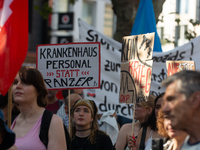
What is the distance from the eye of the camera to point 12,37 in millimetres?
3369

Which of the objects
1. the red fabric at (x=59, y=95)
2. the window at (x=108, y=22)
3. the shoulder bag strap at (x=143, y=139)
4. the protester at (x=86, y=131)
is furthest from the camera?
the window at (x=108, y=22)

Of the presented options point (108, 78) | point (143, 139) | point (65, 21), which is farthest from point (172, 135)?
point (65, 21)

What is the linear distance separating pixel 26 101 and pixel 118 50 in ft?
12.4

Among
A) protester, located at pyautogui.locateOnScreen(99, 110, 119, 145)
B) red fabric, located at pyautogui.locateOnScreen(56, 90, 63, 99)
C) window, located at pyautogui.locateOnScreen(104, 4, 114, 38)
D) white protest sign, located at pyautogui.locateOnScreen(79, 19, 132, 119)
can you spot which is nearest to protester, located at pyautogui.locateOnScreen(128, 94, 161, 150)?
protester, located at pyautogui.locateOnScreen(99, 110, 119, 145)

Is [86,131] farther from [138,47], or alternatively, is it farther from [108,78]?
[108,78]

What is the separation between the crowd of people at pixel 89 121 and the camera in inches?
69.3

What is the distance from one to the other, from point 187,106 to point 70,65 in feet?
10.6

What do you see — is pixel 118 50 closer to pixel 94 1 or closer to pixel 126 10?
pixel 126 10

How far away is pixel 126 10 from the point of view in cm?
731

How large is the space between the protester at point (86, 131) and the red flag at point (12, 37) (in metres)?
1.13

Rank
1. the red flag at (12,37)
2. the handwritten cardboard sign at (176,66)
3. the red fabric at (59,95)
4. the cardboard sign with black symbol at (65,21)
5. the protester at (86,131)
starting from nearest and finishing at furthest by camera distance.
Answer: the red flag at (12,37)
the protester at (86,131)
the handwritten cardboard sign at (176,66)
the red fabric at (59,95)
the cardboard sign with black symbol at (65,21)

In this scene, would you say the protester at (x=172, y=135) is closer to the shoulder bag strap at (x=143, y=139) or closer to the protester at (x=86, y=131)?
the shoulder bag strap at (x=143, y=139)

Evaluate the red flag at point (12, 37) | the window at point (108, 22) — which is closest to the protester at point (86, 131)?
the red flag at point (12, 37)

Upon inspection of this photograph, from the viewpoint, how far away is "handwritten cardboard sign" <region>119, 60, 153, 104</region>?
13.8ft
